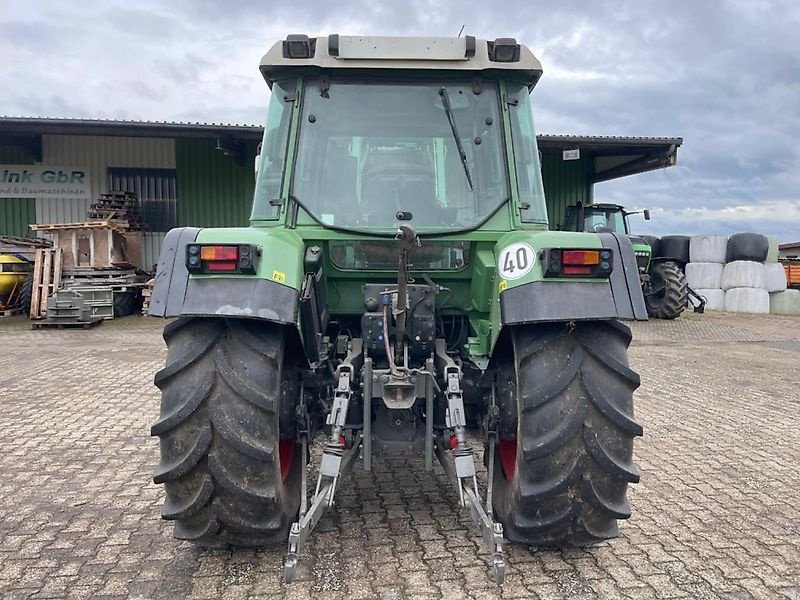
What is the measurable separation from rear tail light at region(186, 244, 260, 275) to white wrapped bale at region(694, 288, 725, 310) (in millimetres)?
16259

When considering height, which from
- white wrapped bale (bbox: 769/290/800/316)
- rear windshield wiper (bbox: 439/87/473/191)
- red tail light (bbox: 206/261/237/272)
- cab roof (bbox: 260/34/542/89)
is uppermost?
cab roof (bbox: 260/34/542/89)

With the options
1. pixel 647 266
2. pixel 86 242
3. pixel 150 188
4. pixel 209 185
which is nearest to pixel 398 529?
pixel 647 266

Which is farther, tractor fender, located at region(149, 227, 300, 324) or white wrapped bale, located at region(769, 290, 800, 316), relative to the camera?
white wrapped bale, located at region(769, 290, 800, 316)

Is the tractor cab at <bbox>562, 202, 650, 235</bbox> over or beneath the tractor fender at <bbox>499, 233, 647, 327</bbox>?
over

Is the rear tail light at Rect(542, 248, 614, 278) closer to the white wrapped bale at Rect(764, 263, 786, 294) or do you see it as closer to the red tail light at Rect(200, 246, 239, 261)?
the red tail light at Rect(200, 246, 239, 261)

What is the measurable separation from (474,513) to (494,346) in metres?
0.74

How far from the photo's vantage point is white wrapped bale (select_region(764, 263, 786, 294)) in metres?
16.5

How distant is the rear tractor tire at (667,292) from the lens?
13914 millimetres

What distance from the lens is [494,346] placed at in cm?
296

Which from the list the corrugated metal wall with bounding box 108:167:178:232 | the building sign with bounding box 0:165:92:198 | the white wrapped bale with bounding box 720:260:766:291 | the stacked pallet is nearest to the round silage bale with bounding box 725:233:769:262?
the white wrapped bale with bounding box 720:260:766:291

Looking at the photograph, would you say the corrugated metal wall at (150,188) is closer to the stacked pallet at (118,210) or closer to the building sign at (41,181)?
the stacked pallet at (118,210)

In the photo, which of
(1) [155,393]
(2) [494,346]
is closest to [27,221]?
(1) [155,393]

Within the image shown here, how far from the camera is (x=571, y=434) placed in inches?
104

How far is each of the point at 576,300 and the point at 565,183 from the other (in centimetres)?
1541
